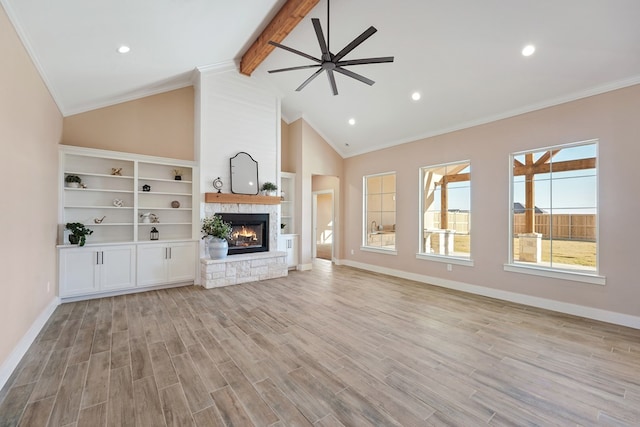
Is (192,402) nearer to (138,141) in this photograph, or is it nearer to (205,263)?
(205,263)

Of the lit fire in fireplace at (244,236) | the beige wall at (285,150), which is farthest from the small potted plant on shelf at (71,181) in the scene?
the beige wall at (285,150)

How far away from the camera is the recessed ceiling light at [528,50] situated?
3.46 meters

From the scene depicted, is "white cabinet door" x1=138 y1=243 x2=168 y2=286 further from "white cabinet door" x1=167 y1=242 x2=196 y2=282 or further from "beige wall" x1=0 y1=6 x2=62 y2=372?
"beige wall" x1=0 y1=6 x2=62 y2=372

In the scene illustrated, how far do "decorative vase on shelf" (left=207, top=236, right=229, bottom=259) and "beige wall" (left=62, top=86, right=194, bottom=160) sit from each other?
1.83 metres

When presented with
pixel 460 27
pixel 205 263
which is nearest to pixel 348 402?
pixel 205 263

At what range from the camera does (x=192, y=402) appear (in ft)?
6.70

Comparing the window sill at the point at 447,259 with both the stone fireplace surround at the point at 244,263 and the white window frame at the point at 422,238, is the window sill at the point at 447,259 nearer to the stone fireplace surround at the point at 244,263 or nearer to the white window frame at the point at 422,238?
A: the white window frame at the point at 422,238

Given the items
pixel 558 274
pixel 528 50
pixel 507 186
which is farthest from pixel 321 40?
pixel 558 274

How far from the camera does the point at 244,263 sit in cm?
555

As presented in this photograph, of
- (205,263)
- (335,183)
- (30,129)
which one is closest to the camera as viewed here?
(30,129)

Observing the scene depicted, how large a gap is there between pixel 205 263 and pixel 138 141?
8.63 feet

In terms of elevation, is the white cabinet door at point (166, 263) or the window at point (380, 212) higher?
the window at point (380, 212)

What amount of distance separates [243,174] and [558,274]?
226 inches

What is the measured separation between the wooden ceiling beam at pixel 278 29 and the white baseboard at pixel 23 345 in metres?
4.58
